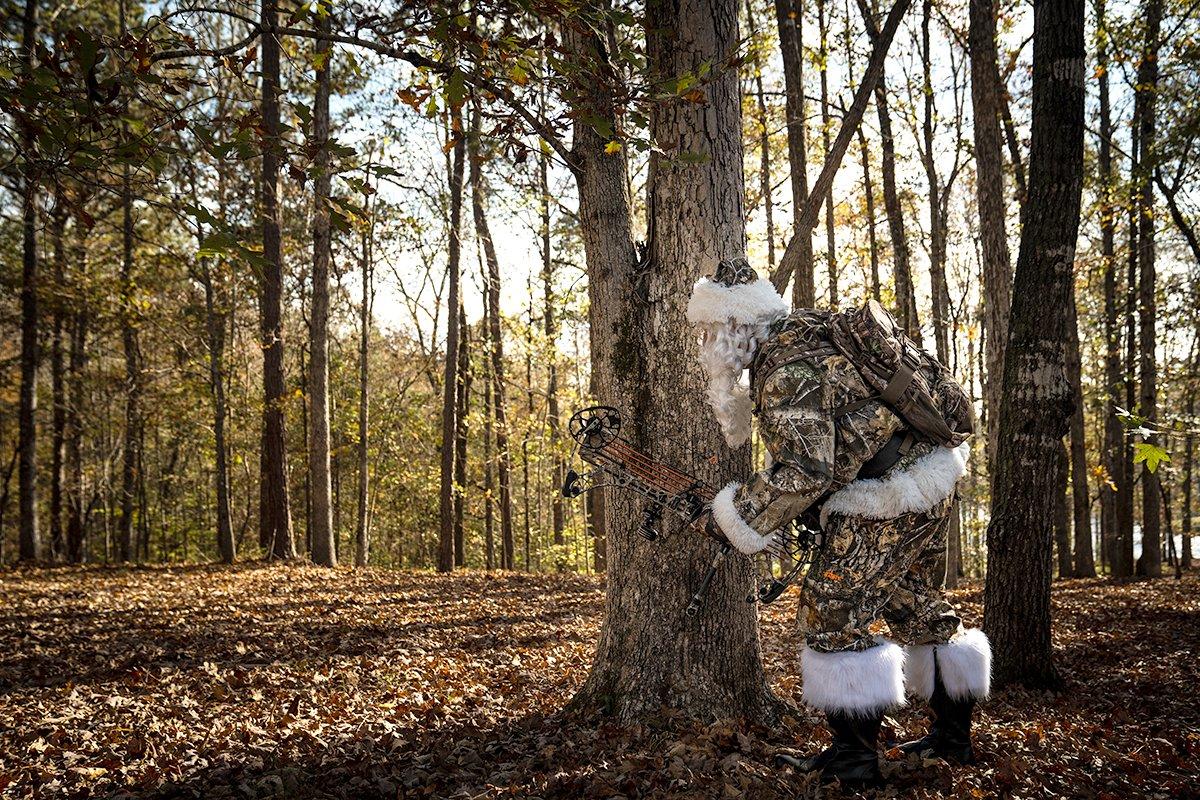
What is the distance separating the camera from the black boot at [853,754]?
327cm

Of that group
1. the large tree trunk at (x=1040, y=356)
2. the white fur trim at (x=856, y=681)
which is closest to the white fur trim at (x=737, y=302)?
the white fur trim at (x=856, y=681)

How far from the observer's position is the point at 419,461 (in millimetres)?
28938

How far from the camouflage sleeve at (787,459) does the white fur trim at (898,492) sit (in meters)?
0.18

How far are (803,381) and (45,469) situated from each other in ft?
87.1

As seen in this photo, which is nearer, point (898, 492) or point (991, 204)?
point (898, 492)

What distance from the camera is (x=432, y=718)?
4660 millimetres

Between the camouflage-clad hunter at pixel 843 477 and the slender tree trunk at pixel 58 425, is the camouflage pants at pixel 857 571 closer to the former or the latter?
the camouflage-clad hunter at pixel 843 477

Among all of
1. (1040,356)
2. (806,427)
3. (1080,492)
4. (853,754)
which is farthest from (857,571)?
(1080,492)

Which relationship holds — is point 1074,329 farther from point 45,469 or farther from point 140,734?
point 45,469

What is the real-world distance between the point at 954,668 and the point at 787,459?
1.42m

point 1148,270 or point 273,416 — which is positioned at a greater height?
point 1148,270

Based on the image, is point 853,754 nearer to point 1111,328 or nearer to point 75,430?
point 1111,328

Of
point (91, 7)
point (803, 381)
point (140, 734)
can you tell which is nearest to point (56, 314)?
point (91, 7)

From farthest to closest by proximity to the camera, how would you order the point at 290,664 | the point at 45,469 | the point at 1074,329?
1. the point at 45,469
2. the point at 1074,329
3. the point at 290,664
